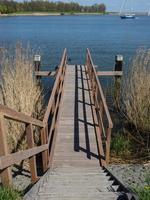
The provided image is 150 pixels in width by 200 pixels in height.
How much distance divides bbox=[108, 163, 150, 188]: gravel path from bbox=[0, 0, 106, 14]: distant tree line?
104164mm

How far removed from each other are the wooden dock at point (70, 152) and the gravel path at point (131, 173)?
339 mm

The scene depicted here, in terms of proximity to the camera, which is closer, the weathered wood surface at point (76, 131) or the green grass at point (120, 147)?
the weathered wood surface at point (76, 131)

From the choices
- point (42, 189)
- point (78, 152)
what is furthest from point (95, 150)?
point (42, 189)

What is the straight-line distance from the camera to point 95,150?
270 inches

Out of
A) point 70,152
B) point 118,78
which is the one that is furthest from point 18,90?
point 118,78

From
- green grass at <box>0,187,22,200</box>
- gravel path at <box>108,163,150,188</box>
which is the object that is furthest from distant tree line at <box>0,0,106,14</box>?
green grass at <box>0,187,22,200</box>

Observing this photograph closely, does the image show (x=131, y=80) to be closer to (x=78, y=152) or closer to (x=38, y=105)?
(x=38, y=105)

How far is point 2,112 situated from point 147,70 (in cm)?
582

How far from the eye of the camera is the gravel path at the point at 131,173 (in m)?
5.94

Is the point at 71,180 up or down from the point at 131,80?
down

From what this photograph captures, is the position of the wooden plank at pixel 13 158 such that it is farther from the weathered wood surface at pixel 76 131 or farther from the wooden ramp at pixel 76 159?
the weathered wood surface at pixel 76 131

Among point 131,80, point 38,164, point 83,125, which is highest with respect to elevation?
point 131,80

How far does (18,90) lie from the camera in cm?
815

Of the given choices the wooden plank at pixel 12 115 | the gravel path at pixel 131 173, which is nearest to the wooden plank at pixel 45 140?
the wooden plank at pixel 12 115
